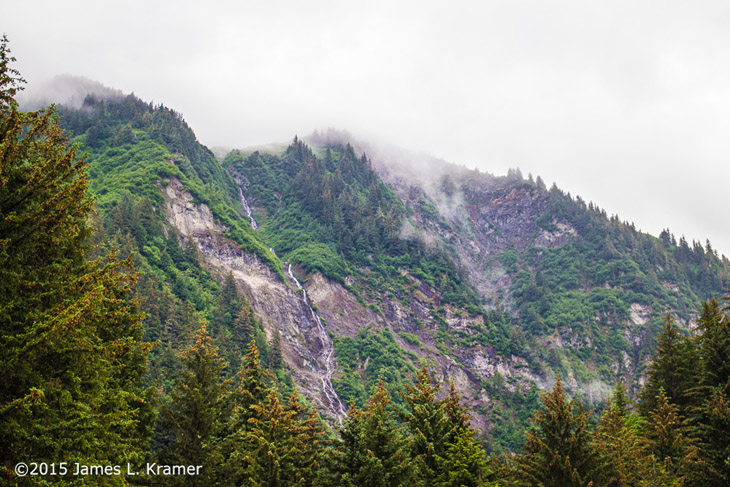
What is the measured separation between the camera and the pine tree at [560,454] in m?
20.9

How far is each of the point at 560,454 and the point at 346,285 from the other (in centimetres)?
11629

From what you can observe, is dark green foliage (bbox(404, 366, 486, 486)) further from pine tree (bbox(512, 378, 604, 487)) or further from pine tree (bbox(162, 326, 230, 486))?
pine tree (bbox(162, 326, 230, 486))

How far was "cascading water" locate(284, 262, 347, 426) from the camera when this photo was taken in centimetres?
9319

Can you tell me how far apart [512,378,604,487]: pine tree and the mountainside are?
156 feet

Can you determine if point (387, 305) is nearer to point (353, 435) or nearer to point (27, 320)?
point (353, 435)

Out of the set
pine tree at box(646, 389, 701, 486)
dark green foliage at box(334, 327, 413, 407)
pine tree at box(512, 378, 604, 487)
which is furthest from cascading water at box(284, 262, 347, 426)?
pine tree at box(512, 378, 604, 487)

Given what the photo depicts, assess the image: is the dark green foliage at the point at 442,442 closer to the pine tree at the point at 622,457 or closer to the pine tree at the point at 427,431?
the pine tree at the point at 427,431

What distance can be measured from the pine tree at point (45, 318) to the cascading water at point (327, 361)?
80410 millimetres

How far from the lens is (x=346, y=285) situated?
137m

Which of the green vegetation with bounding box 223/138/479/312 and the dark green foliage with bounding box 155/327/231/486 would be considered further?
the green vegetation with bounding box 223/138/479/312

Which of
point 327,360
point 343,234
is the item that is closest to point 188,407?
point 327,360

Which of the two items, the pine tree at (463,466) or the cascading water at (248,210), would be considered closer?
the pine tree at (463,466)

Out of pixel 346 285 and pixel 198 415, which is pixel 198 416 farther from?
pixel 346 285

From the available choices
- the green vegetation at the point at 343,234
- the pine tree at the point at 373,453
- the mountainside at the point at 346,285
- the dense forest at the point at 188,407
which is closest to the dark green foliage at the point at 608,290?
the mountainside at the point at 346,285
